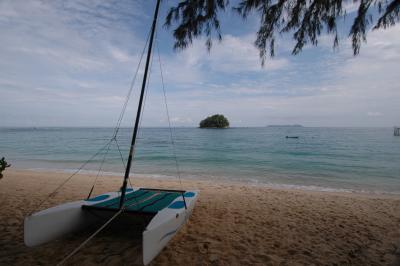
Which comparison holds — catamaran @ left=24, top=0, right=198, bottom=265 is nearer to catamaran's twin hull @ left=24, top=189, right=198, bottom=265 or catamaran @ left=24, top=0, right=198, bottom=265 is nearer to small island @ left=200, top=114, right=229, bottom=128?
catamaran's twin hull @ left=24, top=189, right=198, bottom=265

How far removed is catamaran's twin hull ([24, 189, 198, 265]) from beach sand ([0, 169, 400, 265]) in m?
0.22

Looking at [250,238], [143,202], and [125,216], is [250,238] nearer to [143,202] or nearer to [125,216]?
[143,202]

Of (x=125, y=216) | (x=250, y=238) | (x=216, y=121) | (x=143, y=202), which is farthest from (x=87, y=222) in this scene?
(x=216, y=121)

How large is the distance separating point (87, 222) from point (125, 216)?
733 millimetres

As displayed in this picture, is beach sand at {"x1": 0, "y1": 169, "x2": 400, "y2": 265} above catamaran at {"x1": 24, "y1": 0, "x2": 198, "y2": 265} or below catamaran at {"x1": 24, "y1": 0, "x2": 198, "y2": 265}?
below

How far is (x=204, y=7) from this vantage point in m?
3.53

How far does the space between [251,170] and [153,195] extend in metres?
9.56

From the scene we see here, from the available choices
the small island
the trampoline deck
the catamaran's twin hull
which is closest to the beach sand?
the catamaran's twin hull

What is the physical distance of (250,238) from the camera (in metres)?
3.64

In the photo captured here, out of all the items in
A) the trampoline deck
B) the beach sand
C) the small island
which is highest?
the small island

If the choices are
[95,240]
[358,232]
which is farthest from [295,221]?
[95,240]

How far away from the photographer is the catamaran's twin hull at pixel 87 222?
8.76 ft

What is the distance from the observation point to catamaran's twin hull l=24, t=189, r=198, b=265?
8.76ft

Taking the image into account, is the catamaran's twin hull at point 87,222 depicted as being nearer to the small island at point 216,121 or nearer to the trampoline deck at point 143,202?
the trampoline deck at point 143,202
